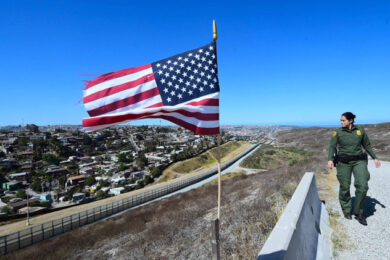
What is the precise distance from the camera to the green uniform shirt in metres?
4.35

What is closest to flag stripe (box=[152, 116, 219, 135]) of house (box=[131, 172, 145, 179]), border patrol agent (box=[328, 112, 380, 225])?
border patrol agent (box=[328, 112, 380, 225])

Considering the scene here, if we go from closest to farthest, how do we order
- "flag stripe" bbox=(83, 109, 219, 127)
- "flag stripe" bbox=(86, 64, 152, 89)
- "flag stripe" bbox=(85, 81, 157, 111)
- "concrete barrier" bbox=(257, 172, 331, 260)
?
1. "concrete barrier" bbox=(257, 172, 331, 260)
2. "flag stripe" bbox=(83, 109, 219, 127)
3. "flag stripe" bbox=(85, 81, 157, 111)
4. "flag stripe" bbox=(86, 64, 152, 89)

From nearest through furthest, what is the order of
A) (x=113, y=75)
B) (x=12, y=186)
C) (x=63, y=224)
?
(x=113, y=75), (x=63, y=224), (x=12, y=186)

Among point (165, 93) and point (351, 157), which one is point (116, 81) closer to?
point (165, 93)

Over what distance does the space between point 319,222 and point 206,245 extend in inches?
116

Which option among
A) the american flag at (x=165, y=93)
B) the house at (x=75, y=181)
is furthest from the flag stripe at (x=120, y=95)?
the house at (x=75, y=181)

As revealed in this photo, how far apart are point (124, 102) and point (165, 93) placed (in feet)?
2.17

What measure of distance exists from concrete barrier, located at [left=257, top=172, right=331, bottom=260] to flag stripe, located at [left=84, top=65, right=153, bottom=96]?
2.99 metres

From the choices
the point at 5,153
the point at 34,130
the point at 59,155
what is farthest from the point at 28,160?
the point at 34,130

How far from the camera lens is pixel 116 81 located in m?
3.24

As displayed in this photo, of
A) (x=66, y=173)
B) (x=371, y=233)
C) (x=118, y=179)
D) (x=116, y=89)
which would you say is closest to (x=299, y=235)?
(x=371, y=233)

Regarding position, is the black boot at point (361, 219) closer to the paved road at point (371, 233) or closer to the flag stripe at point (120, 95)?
the paved road at point (371, 233)

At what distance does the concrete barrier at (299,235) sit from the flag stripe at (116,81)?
299cm

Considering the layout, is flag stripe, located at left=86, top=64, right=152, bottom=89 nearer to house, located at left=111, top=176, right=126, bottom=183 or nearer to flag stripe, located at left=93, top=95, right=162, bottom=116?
flag stripe, located at left=93, top=95, right=162, bottom=116
